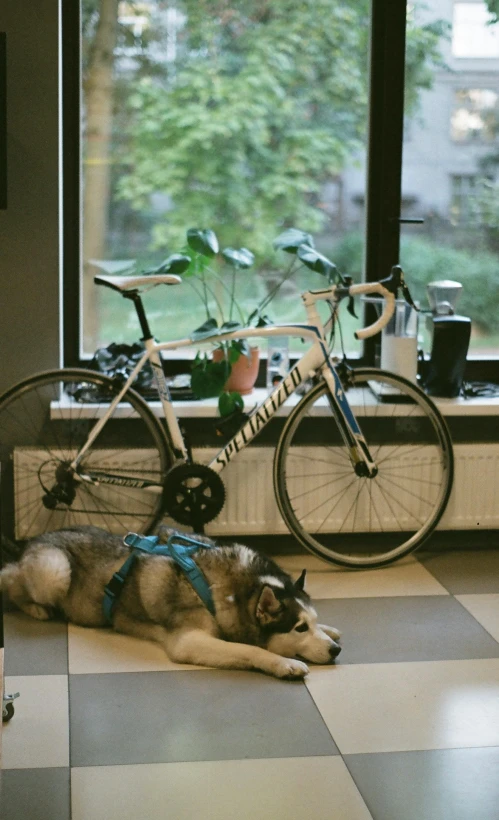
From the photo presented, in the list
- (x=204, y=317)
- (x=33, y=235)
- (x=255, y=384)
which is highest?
(x=33, y=235)

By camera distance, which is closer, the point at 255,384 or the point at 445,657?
the point at 445,657

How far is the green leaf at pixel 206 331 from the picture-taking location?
409 cm

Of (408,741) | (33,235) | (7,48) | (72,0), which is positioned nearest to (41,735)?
(408,741)

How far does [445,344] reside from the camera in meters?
4.37

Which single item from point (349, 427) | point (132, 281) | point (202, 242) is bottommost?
point (349, 427)

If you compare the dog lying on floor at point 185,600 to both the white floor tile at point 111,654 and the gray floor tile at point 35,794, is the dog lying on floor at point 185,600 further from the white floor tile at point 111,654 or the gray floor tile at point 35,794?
the gray floor tile at point 35,794

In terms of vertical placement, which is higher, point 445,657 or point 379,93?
point 379,93

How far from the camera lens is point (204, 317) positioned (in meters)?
4.63

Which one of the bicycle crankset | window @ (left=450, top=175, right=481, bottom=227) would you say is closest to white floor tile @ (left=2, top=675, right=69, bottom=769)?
the bicycle crankset

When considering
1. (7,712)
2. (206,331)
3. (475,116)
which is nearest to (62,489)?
(206,331)

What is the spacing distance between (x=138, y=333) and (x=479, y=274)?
4.89ft

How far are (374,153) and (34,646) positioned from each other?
2.41 meters

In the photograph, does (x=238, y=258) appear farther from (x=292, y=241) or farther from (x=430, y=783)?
(x=430, y=783)

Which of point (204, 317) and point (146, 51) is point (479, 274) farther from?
point (146, 51)
